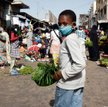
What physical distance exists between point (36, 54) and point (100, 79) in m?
7.36

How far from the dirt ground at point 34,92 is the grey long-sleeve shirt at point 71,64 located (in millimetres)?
3935

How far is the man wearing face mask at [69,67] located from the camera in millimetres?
4273

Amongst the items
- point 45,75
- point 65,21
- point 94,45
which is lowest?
point 94,45

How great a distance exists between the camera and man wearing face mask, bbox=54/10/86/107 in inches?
168

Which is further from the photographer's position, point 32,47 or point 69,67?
point 32,47

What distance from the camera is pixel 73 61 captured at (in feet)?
14.0

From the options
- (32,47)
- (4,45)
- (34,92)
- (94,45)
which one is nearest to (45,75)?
(34,92)

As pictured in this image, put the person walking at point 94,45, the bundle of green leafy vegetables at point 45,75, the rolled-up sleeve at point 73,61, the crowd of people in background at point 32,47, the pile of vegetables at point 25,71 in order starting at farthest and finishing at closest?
the person walking at point 94,45 → the pile of vegetables at point 25,71 → the crowd of people in background at point 32,47 → the bundle of green leafy vegetables at point 45,75 → the rolled-up sleeve at point 73,61

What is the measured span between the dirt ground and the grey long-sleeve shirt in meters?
3.94

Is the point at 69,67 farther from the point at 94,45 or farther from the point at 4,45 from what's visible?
the point at 94,45

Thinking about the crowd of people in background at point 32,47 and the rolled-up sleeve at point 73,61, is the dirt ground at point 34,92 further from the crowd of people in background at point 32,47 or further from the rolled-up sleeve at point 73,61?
the rolled-up sleeve at point 73,61

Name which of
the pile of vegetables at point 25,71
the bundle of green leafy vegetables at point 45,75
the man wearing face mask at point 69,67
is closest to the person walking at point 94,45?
the pile of vegetables at point 25,71

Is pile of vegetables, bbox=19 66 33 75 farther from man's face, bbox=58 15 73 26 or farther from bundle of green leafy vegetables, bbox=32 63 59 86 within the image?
man's face, bbox=58 15 73 26

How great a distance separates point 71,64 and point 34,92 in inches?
225
